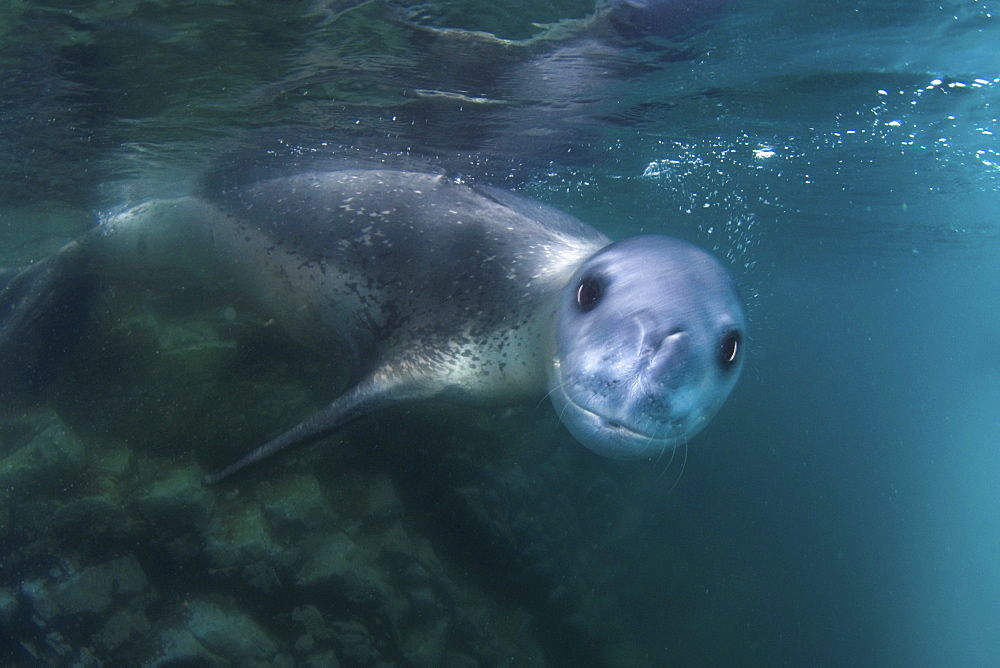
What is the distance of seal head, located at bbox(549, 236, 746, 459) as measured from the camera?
Result: 224 cm

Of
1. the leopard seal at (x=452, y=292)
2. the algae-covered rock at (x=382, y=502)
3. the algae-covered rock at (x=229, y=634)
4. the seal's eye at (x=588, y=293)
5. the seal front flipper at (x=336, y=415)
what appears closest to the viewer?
the leopard seal at (x=452, y=292)

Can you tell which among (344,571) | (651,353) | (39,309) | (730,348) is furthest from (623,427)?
(39,309)

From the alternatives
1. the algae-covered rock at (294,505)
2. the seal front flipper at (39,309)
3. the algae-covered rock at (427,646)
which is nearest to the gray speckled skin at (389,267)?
the seal front flipper at (39,309)

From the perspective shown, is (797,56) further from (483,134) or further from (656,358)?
(656,358)

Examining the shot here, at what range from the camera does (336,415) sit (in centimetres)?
353

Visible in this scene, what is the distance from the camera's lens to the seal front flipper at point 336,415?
352cm

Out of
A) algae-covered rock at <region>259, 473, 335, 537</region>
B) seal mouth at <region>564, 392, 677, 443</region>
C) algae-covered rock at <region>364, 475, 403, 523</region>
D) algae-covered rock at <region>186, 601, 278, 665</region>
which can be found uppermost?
seal mouth at <region>564, 392, 677, 443</region>

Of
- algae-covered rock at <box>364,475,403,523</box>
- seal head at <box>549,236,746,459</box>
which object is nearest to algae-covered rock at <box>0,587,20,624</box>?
algae-covered rock at <box>364,475,403,523</box>

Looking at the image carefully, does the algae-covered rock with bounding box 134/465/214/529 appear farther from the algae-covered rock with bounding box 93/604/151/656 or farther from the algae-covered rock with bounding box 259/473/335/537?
the algae-covered rock with bounding box 93/604/151/656

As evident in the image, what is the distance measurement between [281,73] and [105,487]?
399 cm

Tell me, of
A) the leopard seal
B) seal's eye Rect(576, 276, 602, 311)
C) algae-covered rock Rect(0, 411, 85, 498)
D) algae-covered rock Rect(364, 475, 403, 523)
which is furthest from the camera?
algae-covered rock Rect(364, 475, 403, 523)

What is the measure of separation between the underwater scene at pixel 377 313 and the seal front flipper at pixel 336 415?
21 mm

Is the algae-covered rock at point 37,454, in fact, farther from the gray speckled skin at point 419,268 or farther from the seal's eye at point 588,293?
the seal's eye at point 588,293

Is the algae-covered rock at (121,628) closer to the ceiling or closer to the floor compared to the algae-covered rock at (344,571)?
closer to the ceiling
